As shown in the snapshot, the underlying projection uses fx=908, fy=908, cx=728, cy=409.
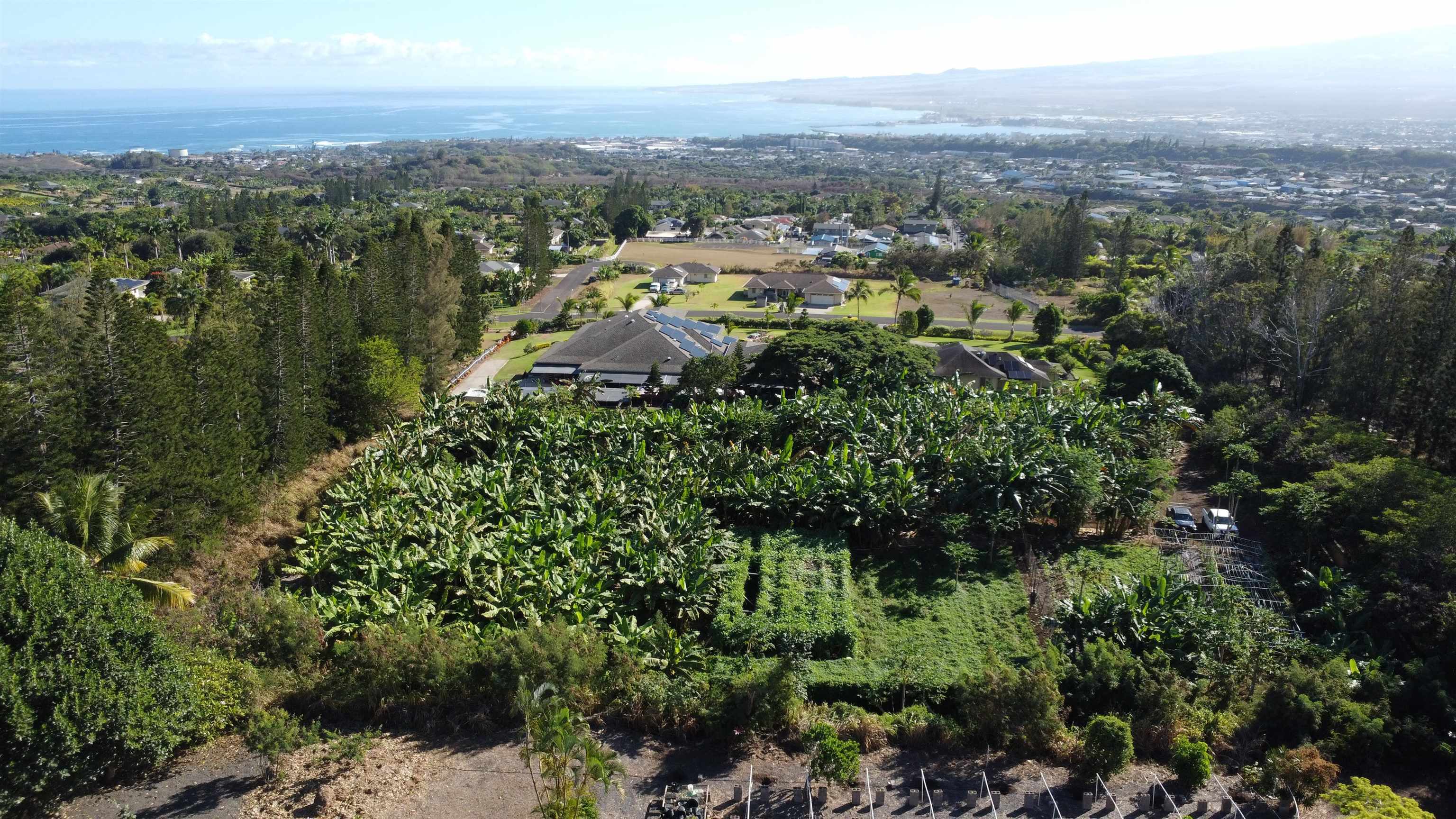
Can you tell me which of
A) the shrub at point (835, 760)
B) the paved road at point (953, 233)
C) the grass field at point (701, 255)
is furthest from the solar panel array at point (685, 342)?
the paved road at point (953, 233)

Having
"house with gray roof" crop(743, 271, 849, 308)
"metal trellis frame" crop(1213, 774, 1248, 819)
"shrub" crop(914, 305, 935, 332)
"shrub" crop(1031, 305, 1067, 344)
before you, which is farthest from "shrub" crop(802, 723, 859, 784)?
"house with gray roof" crop(743, 271, 849, 308)

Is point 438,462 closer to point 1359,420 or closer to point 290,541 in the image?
point 290,541

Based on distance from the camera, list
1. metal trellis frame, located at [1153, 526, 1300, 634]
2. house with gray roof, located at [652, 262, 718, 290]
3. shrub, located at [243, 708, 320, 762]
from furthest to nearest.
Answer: house with gray roof, located at [652, 262, 718, 290], metal trellis frame, located at [1153, 526, 1300, 634], shrub, located at [243, 708, 320, 762]

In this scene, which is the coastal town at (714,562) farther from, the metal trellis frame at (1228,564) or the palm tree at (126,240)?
the palm tree at (126,240)

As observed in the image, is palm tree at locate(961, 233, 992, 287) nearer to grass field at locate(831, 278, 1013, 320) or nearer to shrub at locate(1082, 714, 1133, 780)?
grass field at locate(831, 278, 1013, 320)

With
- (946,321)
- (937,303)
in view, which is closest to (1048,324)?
(946,321)
